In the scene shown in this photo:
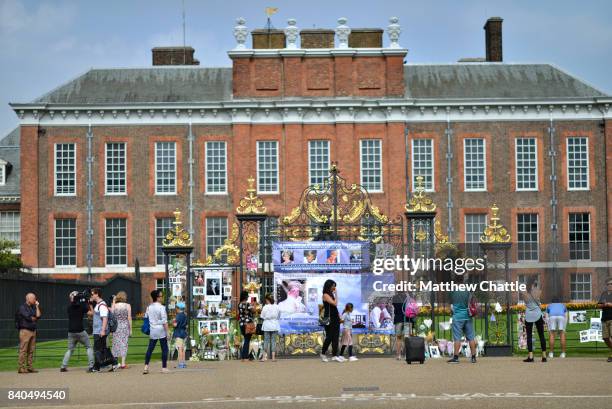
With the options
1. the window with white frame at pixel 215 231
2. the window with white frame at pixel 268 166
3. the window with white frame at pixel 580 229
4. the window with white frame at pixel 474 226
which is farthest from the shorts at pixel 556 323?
the window with white frame at pixel 215 231

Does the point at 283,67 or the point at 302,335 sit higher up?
the point at 283,67

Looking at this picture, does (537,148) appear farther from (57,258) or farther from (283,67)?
(57,258)

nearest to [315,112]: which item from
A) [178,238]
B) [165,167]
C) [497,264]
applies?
[165,167]

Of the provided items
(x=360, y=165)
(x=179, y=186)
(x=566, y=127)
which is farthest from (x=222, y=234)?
(x=566, y=127)

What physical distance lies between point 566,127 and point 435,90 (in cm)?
586

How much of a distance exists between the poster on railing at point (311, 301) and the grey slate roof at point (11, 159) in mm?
31205

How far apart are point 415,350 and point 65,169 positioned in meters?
29.3

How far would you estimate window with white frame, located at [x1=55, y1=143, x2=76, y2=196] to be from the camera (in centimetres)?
4841

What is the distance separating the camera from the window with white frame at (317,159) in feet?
158

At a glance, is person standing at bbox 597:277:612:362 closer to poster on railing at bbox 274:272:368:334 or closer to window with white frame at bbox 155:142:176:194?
poster on railing at bbox 274:272:368:334

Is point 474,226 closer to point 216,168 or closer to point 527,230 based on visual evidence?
point 527,230

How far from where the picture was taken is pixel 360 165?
48.2 m

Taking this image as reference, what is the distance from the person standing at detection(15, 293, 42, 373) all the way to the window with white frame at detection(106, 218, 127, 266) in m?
25.8

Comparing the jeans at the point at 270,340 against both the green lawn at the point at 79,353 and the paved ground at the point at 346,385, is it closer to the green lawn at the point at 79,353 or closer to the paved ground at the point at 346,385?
the paved ground at the point at 346,385
